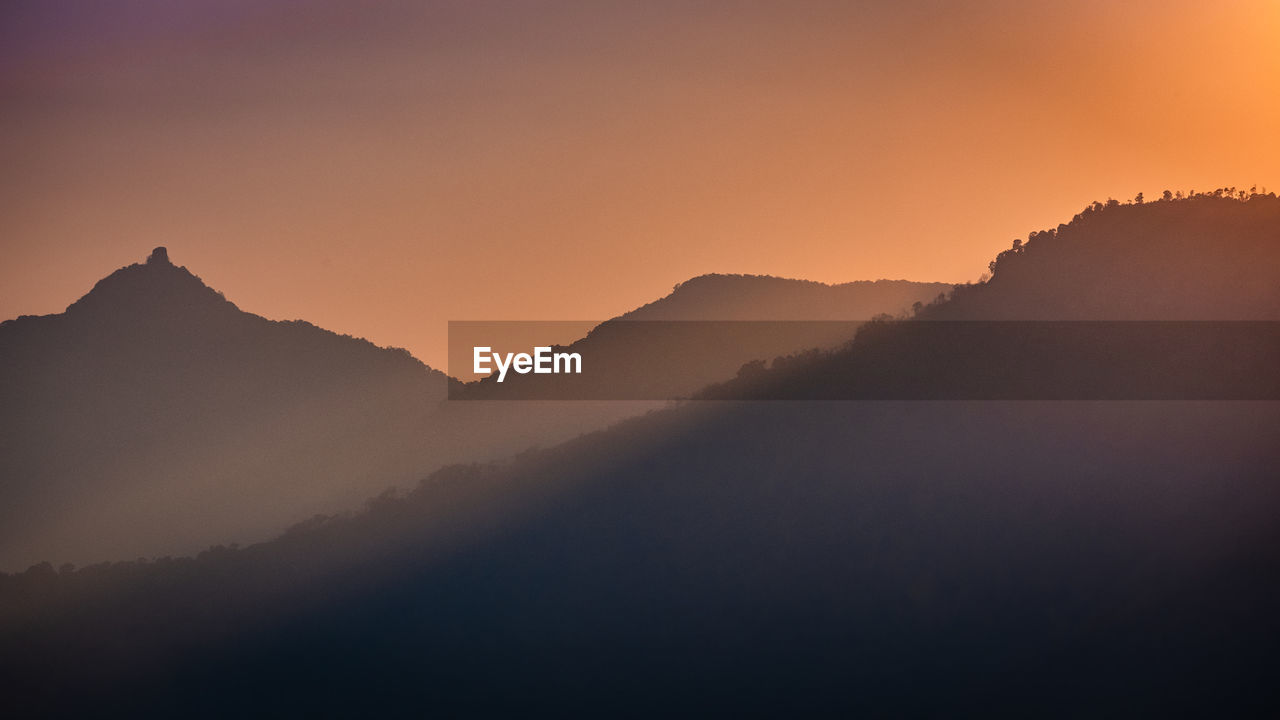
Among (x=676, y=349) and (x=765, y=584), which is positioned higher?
(x=676, y=349)

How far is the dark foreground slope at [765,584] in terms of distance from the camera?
66.3 m

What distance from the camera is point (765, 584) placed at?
76.5 metres

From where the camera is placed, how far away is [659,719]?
70.4 meters

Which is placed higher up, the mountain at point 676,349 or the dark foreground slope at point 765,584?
the mountain at point 676,349

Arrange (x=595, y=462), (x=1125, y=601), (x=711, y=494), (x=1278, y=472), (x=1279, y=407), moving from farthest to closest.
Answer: (x=595, y=462)
(x=711, y=494)
(x=1279, y=407)
(x=1278, y=472)
(x=1125, y=601)

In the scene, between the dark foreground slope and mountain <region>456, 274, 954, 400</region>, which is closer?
the dark foreground slope

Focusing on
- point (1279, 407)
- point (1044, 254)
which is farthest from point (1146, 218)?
point (1279, 407)

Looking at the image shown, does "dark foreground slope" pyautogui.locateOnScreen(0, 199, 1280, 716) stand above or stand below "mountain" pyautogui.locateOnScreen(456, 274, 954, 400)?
below

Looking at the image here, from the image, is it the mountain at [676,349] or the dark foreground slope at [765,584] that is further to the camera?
the mountain at [676,349]

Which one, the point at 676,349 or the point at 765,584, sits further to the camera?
the point at 676,349

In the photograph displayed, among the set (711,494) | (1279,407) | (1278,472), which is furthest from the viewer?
(711,494)

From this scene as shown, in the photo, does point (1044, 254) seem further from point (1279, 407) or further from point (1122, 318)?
point (1279, 407)

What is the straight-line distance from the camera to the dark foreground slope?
66312 millimetres

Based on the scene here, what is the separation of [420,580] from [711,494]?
23.5 meters
